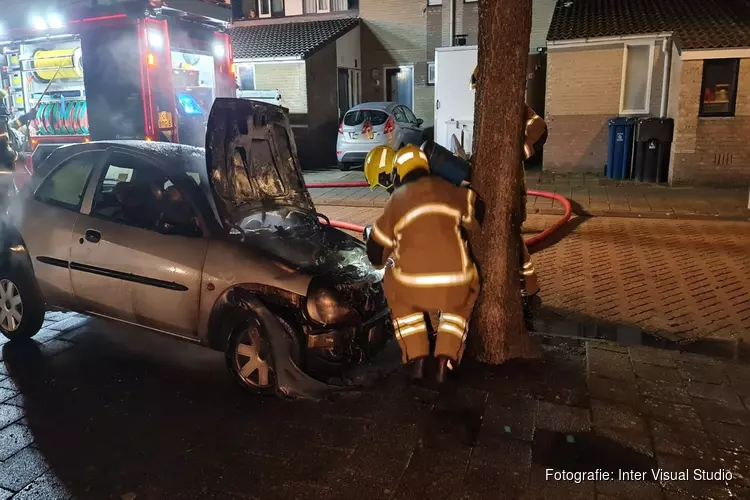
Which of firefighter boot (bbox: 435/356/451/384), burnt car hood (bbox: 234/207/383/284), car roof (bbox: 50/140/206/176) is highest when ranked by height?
car roof (bbox: 50/140/206/176)

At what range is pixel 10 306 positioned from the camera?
5023mm

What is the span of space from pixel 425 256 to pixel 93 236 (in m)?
2.50

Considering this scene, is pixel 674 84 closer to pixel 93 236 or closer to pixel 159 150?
pixel 159 150

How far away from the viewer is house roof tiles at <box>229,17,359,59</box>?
17578 millimetres

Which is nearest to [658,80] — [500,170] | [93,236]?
[500,170]

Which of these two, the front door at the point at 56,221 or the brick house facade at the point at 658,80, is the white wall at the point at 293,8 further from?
the front door at the point at 56,221

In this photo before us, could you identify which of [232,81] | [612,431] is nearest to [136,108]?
[232,81]

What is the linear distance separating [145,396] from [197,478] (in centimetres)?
111

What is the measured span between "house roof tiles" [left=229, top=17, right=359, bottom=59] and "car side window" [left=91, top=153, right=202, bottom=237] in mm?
13072

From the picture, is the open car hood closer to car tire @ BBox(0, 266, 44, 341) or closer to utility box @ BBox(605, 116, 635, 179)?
car tire @ BBox(0, 266, 44, 341)

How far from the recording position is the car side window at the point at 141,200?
4.31 m

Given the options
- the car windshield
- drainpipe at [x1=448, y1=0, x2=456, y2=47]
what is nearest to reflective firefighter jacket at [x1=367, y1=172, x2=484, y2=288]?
the car windshield

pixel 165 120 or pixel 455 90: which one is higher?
pixel 455 90

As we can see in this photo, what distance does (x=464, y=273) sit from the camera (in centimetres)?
388
